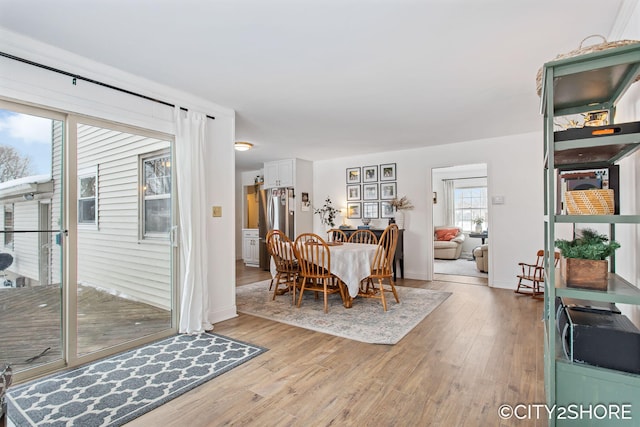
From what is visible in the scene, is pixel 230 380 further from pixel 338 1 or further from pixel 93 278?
pixel 338 1

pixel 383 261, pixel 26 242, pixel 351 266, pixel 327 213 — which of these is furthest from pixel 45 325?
pixel 327 213

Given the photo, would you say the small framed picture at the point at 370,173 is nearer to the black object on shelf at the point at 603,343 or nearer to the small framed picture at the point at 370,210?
the small framed picture at the point at 370,210

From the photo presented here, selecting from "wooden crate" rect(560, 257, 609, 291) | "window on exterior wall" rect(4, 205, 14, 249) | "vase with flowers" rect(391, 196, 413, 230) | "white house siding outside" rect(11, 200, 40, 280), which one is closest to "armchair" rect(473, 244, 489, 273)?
"vase with flowers" rect(391, 196, 413, 230)

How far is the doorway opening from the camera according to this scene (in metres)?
7.98

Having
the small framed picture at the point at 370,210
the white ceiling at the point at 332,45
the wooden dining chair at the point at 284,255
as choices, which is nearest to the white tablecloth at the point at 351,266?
the wooden dining chair at the point at 284,255

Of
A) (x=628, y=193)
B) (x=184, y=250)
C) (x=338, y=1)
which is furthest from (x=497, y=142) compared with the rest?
(x=184, y=250)

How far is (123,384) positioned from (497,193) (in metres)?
5.26

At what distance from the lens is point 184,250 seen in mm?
3031

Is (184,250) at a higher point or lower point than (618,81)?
lower

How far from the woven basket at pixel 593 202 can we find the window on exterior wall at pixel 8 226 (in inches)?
137

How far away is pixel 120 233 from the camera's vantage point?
2912 mm

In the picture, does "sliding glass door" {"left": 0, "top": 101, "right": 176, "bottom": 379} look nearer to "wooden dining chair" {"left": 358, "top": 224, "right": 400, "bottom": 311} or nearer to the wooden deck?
the wooden deck

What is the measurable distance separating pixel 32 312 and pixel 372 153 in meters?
5.34

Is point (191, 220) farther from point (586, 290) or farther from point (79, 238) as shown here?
point (586, 290)
